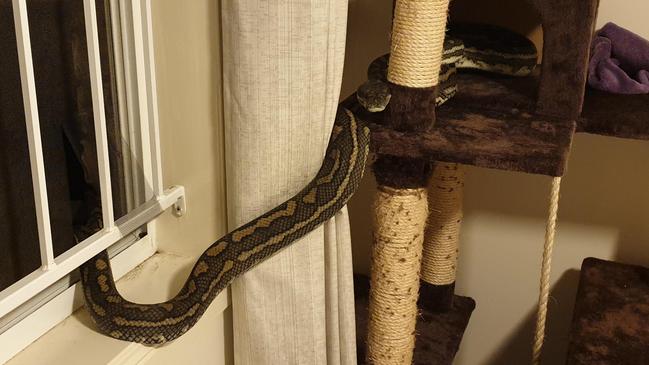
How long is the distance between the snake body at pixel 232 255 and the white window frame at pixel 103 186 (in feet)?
0.19

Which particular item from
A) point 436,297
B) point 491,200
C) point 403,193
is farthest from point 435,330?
point 403,193

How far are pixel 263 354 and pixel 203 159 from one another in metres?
0.40

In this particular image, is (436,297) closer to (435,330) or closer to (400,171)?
(435,330)

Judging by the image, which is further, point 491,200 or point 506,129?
point 491,200

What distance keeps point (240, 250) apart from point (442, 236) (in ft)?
2.36

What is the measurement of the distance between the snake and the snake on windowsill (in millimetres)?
65

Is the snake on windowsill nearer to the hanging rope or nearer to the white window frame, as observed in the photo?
the white window frame

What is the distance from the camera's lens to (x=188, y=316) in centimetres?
120

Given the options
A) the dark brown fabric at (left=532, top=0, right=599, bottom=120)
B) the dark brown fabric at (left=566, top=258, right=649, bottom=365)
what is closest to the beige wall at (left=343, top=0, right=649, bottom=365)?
the dark brown fabric at (left=566, top=258, right=649, bottom=365)

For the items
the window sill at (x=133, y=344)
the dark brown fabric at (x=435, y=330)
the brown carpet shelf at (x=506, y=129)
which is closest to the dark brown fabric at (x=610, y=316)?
the dark brown fabric at (x=435, y=330)

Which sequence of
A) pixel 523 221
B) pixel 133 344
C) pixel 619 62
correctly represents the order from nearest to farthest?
pixel 133 344 → pixel 619 62 → pixel 523 221

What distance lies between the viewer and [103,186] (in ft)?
3.90

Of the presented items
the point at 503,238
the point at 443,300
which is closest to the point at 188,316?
the point at 443,300

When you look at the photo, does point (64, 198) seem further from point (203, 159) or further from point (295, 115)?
point (295, 115)
